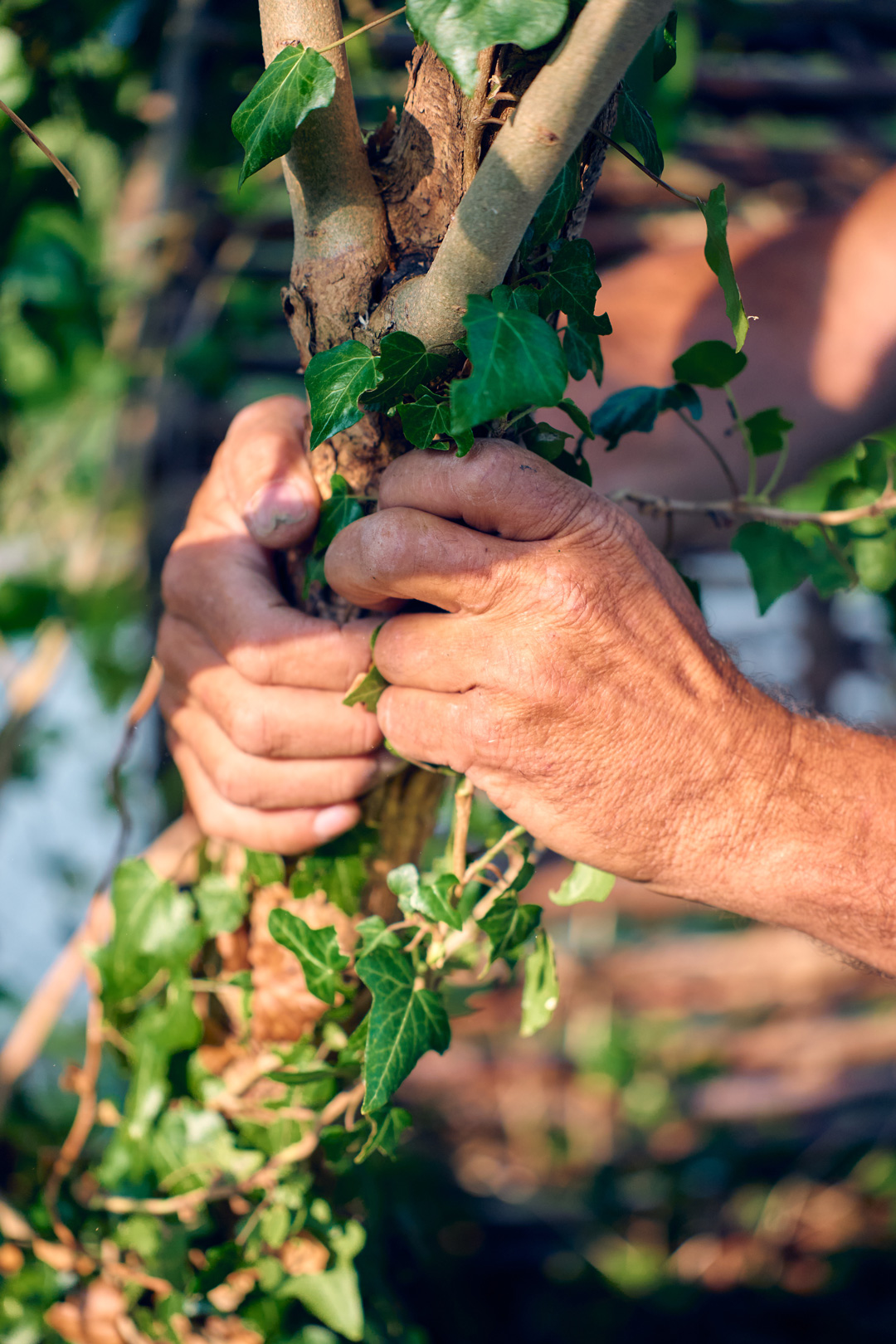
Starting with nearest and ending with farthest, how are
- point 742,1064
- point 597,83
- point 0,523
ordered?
point 597,83
point 0,523
point 742,1064

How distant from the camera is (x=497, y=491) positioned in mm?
556

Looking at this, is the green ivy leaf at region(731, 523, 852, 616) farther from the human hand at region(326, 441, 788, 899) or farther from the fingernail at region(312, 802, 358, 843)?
the fingernail at region(312, 802, 358, 843)

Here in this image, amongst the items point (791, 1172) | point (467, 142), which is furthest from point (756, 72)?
point (791, 1172)

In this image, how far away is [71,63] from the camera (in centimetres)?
149

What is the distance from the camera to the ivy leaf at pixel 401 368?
51 cm

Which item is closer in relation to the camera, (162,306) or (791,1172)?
(162,306)

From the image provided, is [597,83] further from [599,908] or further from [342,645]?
[599,908]

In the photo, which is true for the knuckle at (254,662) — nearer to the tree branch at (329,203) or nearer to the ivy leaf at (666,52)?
the tree branch at (329,203)

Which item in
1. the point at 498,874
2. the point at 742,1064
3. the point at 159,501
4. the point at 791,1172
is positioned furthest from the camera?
the point at 742,1064

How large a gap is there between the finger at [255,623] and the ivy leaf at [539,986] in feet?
0.92

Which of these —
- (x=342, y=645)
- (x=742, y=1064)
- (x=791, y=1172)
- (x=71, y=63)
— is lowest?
(x=742, y=1064)

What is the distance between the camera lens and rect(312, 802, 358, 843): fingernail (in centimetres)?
76

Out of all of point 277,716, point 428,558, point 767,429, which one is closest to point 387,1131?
point 277,716

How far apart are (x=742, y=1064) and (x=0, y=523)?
2888mm
